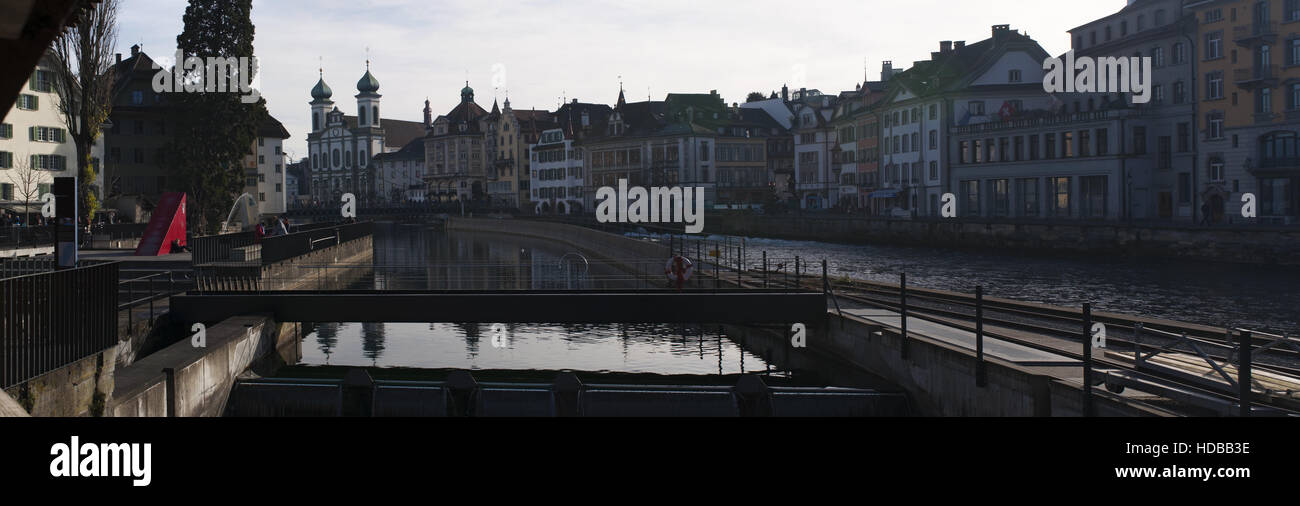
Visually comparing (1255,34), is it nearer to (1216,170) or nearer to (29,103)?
(1216,170)

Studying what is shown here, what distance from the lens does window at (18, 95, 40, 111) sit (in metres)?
72.8

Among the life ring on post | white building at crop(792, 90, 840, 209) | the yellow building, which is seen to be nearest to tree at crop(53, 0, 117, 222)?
the life ring on post

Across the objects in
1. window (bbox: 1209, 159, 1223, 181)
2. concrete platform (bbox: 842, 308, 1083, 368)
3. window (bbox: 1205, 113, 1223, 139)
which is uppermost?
window (bbox: 1205, 113, 1223, 139)

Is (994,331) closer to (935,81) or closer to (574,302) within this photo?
(574,302)

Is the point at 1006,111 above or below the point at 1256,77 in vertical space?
above

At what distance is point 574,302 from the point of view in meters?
26.1

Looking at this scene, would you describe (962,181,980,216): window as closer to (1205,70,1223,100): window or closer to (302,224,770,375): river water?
(1205,70,1223,100): window

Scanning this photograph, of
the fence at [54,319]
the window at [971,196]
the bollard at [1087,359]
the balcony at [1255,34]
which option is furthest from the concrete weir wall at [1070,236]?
the fence at [54,319]

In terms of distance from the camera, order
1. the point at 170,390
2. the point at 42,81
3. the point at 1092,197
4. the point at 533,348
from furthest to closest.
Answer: the point at 1092,197 → the point at 42,81 → the point at 533,348 → the point at 170,390

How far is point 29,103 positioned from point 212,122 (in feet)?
74.0

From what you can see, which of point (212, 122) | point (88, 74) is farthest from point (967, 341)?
point (212, 122)

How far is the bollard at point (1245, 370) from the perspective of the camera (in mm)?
10992

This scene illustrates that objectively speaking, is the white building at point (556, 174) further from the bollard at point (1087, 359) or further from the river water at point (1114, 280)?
the bollard at point (1087, 359)

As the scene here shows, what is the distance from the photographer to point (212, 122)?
6050 cm
